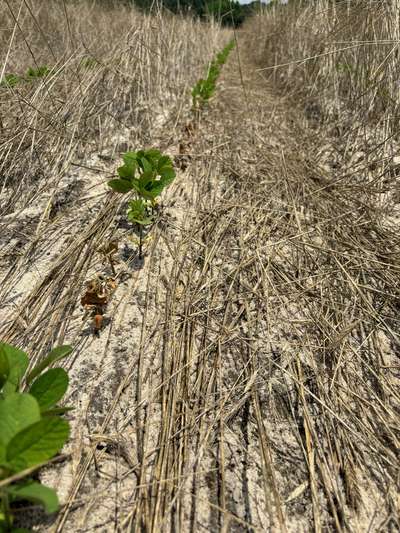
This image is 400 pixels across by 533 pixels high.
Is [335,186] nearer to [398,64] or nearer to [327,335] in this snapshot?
[398,64]

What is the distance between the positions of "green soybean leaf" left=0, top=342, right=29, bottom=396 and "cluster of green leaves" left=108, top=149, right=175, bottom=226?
2.16 feet

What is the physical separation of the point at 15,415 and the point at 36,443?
0.06 metres

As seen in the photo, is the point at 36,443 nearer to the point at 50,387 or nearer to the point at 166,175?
the point at 50,387

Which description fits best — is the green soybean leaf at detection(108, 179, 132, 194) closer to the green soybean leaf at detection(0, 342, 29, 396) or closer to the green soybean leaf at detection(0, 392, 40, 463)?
the green soybean leaf at detection(0, 342, 29, 396)

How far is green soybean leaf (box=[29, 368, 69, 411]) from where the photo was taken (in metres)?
0.67

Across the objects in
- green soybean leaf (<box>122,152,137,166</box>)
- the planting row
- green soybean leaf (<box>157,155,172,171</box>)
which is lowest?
the planting row

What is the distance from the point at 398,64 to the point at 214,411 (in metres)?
2.10

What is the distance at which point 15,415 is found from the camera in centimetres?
56

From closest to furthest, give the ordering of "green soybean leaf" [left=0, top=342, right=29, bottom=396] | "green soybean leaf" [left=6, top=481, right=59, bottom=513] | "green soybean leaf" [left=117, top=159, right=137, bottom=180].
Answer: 1. "green soybean leaf" [left=6, top=481, right=59, bottom=513]
2. "green soybean leaf" [left=0, top=342, right=29, bottom=396]
3. "green soybean leaf" [left=117, top=159, right=137, bottom=180]

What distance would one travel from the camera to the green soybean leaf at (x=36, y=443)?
0.54 m

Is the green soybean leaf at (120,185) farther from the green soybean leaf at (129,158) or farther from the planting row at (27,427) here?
the planting row at (27,427)

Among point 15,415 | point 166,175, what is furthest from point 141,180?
point 15,415

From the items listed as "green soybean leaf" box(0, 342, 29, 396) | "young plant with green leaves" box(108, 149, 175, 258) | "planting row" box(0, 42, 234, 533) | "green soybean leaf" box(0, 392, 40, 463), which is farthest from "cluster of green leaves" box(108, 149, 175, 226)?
"green soybean leaf" box(0, 392, 40, 463)

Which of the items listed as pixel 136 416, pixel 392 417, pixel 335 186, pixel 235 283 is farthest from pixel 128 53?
pixel 392 417
